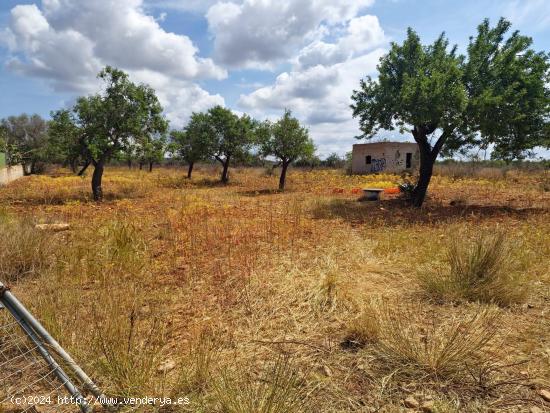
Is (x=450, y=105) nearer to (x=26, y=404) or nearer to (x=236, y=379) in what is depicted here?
(x=236, y=379)

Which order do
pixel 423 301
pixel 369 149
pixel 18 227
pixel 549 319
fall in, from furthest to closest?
pixel 369 149
pixel 18 227
pixel 423 301
pixel 549 319

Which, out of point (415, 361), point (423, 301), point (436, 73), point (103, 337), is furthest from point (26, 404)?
point (436, 73)

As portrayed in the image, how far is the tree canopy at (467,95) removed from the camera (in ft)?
32.3

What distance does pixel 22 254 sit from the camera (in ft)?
15.3

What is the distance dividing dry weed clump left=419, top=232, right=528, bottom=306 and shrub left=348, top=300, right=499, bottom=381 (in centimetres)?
42

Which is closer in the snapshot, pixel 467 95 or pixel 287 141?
pixel 467 95

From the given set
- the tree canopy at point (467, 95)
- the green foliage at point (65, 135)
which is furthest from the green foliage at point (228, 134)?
the tree canopy at point (467, 95)

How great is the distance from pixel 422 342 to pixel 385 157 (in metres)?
30.8

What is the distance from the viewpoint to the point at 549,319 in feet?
11.2

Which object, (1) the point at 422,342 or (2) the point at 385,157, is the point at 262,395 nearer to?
(1) the point at 422,342

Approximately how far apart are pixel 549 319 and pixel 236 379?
3.22 meters

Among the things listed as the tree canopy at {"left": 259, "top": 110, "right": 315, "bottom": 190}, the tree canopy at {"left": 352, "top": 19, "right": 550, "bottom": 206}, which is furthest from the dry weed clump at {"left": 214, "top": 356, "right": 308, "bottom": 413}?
the tree canopy at {"left": 259, "top": 110, "right": 315, "bottom": 190}

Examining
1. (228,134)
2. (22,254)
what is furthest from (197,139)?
(22,254)

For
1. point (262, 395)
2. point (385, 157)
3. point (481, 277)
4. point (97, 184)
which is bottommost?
point (262, 395)
